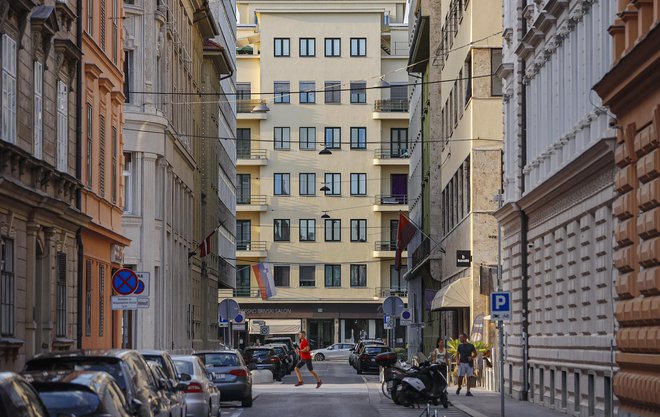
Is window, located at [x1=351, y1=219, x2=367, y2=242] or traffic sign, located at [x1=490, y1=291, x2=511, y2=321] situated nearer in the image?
traffic sign, located at [x1=490, y1=291, x2=511, y2=321]

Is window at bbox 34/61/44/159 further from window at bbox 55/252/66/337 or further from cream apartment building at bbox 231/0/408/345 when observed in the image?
cream apartment building at bbox 231/0/408/345

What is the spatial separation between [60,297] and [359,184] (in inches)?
3202

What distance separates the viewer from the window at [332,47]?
378 ft

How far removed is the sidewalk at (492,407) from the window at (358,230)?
223ft

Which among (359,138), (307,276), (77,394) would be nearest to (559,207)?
(77,394)

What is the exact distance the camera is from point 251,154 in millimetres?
114250

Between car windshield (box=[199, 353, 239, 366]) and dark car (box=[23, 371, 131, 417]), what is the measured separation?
72.7 feet

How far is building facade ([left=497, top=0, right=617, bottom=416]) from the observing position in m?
30.4

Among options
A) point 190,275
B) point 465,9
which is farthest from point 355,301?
point 465,9

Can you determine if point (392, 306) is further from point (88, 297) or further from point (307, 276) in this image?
point (307, 276)

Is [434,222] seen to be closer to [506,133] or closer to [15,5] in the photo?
[506,133]

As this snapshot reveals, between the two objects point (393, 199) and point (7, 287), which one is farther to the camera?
point (393, 199)

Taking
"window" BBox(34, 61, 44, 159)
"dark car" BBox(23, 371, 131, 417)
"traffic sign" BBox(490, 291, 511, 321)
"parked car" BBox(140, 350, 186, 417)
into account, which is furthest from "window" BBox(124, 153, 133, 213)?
"dark car" BBox(23, 371, 131, 417)

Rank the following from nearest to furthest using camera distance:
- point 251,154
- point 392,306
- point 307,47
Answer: point 392,306, point 251,154, point 307,47
